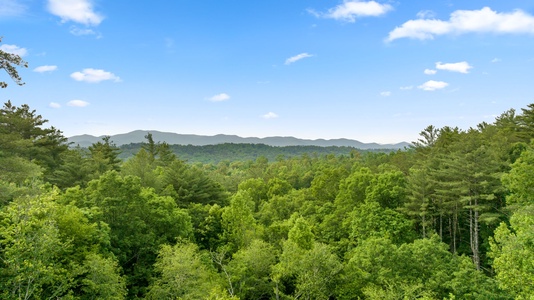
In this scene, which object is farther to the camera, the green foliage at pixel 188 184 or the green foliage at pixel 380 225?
the green foliage at pixel 188 184

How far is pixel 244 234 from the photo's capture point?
27938 millimetres

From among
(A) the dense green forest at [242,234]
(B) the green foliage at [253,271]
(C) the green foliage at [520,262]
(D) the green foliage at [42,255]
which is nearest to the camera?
(D) the green foliage at [42,255]

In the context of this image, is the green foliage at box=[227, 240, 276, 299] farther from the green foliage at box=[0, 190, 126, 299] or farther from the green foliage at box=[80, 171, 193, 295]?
the green foliage at box=[0, 190, 126, 299]

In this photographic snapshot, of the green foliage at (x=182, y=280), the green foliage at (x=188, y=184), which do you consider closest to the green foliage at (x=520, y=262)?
the green foliage at (x=182, y=280)

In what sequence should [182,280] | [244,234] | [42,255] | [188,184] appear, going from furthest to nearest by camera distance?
[188,184] → [244,234] → [182,280] → [42,255]

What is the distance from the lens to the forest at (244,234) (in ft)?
46.5

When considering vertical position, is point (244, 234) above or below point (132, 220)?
below

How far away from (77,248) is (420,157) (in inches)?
Result: 1515

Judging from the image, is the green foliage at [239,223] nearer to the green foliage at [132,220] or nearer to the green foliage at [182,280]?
the green foliage at [132,220]

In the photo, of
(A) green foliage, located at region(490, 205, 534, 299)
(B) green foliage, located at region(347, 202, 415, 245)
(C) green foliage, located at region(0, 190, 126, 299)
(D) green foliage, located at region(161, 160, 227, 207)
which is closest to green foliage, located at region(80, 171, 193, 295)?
(C) green foliage, located at region(0, 190, 126, 299)

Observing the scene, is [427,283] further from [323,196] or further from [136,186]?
[323,196]

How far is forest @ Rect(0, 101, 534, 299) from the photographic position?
14.2m

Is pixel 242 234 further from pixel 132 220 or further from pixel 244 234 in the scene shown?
pixel 132 220

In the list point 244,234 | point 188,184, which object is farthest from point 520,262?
point 188,184
